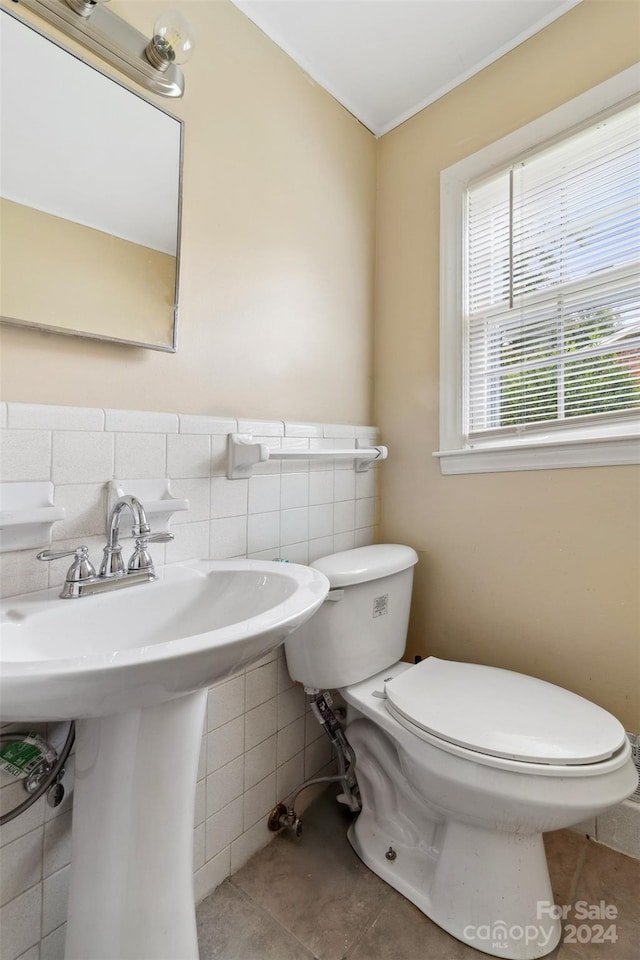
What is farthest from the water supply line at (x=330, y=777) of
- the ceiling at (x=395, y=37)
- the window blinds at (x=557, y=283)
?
the ceiling at (x=395, y=37)

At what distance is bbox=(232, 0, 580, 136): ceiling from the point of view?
1243 millimetres

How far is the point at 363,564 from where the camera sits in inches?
48.2

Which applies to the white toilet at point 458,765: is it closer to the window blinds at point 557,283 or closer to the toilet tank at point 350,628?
the toilet tank at point 350,628

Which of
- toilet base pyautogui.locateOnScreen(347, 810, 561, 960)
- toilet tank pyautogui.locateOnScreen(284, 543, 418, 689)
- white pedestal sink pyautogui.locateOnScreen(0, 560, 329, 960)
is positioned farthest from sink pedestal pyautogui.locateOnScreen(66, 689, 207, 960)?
toilet base pyautogui.locateOnScreen(347, 810, 561, 960)

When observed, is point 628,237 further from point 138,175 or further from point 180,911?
point 180,911

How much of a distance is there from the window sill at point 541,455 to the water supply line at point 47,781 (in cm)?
121

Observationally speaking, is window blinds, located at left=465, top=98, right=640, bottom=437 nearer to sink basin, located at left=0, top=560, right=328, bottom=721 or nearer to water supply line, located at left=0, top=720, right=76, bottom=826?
sink basin, located at left=0, top=560, right=328, bottom=721

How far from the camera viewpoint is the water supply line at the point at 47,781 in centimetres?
73

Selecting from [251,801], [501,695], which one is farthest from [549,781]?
[251,801]

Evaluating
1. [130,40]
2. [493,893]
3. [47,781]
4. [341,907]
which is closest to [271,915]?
[341,907]

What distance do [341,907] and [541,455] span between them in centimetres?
124

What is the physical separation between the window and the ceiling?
0.99 ft

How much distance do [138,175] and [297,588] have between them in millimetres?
957

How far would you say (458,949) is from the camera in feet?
3.05
